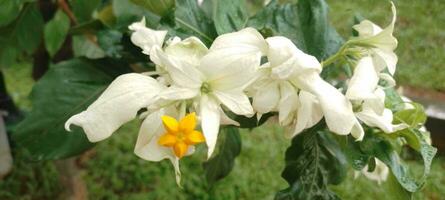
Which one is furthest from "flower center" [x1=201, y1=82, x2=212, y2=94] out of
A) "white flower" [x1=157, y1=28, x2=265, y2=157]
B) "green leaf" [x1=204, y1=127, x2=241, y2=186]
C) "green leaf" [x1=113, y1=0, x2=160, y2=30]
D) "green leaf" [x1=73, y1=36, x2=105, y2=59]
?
"green leaf" [x1=73, y1=36, x2=105, y2=59]

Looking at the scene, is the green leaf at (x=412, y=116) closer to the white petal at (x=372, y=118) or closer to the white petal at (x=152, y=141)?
the white petal at (x=372, y=118)

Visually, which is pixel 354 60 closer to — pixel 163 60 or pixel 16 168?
pixel 163 60

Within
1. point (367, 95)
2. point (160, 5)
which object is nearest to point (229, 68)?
point (367, 95)

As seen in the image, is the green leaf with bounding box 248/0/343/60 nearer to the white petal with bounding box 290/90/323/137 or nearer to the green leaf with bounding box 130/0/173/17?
the green leaf with bounding box 130/0/173/17

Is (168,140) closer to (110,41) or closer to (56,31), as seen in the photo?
(110,41)

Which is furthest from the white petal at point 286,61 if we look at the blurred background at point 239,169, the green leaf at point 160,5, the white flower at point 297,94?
the blurred background at point 239,169

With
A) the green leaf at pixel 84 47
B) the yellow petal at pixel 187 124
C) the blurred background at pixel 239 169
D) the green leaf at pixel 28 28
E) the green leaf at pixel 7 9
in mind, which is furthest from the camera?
the blurred background at pixel 239 169
